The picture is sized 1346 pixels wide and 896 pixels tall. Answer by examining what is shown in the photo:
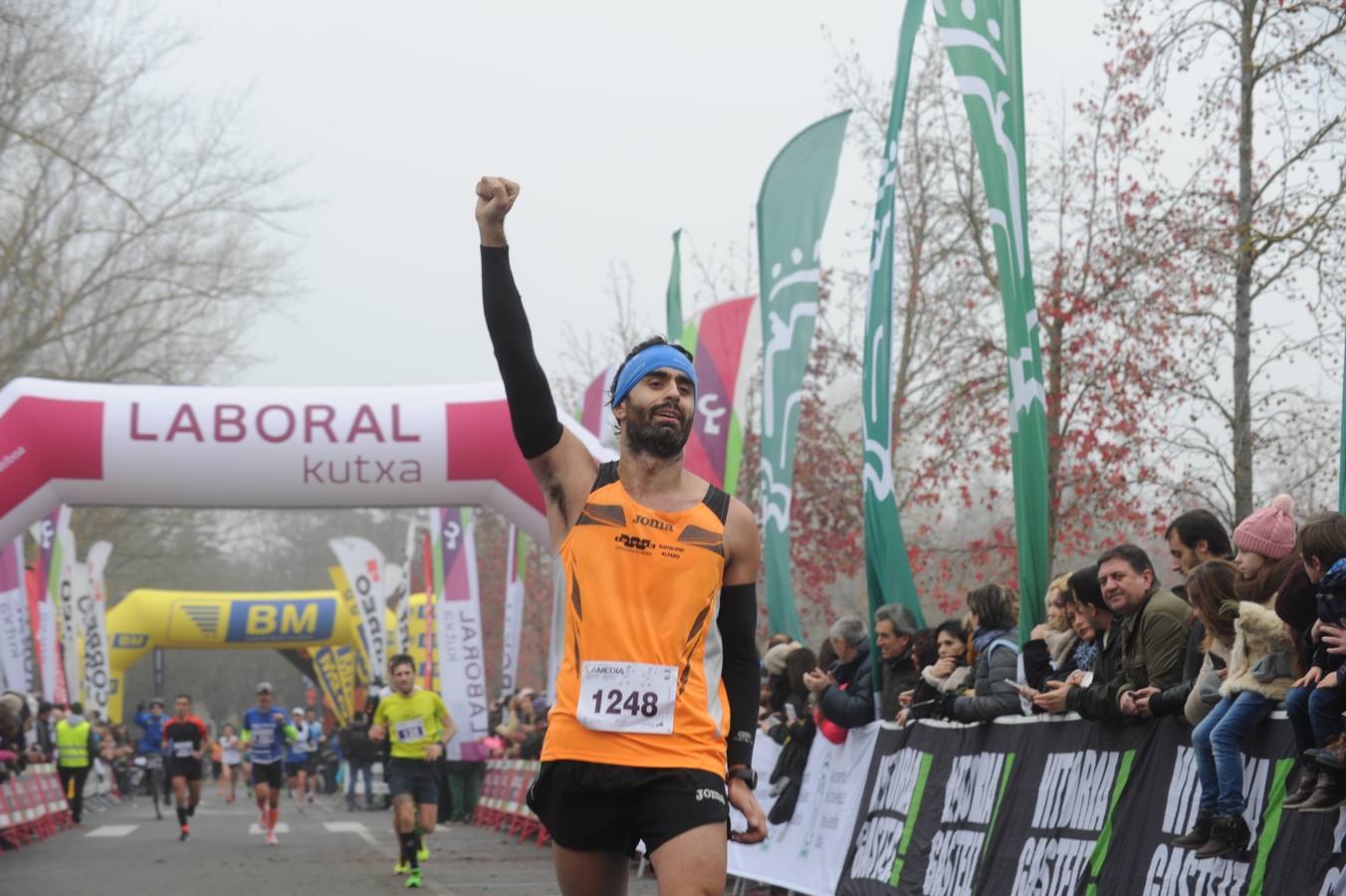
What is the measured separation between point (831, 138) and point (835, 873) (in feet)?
22.4

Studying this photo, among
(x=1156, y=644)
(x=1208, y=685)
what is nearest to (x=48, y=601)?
(x=1156, y=644)

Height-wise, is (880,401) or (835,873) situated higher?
(880,401)

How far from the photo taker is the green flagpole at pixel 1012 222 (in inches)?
389

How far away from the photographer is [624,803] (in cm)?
436

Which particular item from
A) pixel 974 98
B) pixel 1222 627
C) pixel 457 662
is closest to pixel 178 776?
pixel 457 662

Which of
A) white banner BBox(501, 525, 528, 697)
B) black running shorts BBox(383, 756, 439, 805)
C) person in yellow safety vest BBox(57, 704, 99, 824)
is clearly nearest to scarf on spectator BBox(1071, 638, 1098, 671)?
black running shorts BBox(383, 756, 439, 805)

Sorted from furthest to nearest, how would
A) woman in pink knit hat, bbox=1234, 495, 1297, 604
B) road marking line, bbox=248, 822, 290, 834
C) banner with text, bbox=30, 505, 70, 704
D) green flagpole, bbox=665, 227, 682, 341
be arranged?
banner with text, bbox=30, 505, 70, 704
road marking line, bbox=248, 822, 290, 834
green flagpole, bbox=665, 227, 682, 341
woman in pink knit hat, bbox=1234, 495, 1297, 604

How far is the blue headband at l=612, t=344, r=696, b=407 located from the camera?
14.9 feet

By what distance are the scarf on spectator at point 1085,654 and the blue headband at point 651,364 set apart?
15.4ft

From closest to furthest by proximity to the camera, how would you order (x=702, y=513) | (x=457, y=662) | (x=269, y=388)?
(x=702, y=513), (x=269, y=388), (x=457, y=662)

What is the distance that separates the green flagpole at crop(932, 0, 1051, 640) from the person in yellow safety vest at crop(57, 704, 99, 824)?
2120 centimetres

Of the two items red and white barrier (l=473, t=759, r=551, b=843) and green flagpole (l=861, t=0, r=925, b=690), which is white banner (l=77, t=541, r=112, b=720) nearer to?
red and white barrier (l=473, t=759, r=551, b=843)

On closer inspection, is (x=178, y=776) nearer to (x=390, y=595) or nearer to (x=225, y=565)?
(x=390, y=595)

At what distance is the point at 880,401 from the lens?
12094 mm
